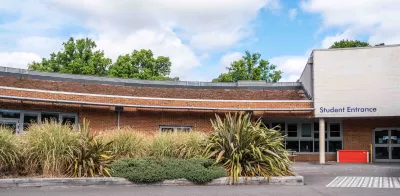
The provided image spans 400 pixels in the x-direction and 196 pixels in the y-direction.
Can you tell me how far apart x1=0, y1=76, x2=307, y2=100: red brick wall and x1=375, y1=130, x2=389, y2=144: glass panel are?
195 inches

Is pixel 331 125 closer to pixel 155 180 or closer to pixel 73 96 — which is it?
pixel 73 96

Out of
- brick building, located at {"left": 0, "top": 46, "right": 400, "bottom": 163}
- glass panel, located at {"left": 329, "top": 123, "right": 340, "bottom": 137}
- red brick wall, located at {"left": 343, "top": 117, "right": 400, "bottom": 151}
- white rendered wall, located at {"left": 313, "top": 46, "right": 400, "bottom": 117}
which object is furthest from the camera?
glass panel, located at {"left": 329, "top": 123, "right": 340, "bottom": 137}

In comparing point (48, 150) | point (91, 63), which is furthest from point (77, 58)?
point (48, 150)

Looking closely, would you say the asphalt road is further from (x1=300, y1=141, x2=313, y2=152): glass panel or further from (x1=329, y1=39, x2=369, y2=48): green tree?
(x1=329, y1=39, x2=369, y2=48): green tree

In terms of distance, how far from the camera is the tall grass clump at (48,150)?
1179 centimetres

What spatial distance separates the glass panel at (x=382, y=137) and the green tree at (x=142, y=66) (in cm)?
2589

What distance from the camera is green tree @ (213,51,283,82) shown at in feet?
166

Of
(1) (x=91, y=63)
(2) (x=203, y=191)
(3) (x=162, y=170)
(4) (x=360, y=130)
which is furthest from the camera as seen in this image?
(1) (x=91, y=63)

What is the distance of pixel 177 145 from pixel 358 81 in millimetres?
14240

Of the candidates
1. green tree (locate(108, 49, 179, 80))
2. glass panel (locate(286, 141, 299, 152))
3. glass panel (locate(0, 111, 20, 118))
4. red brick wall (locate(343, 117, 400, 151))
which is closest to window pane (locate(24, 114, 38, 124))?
glass panel (locate(0, 111, 20, 118))

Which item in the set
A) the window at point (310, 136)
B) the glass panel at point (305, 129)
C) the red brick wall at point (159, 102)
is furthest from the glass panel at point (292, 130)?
the red brick wall at point (159, 102)

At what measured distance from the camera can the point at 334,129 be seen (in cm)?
2738

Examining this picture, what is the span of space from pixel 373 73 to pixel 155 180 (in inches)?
652

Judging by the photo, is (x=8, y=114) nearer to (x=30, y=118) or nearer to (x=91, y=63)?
(x=30, y=118)
